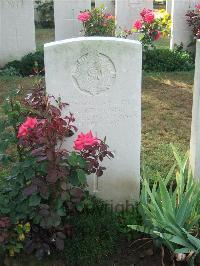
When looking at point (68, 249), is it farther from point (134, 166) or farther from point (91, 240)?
point (134, 166)

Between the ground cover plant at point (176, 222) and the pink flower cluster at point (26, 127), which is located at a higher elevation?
the pink flower cluster at point (26, 127)

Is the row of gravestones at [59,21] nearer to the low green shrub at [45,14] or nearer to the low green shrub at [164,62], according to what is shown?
the low green shrub at [164,62]

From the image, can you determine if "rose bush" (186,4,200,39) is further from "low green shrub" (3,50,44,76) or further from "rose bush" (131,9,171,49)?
"low green shrub" (3,50,44,76)

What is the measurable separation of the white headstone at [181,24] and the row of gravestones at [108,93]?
5901 millimetres

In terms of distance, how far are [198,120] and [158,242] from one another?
3.49ft

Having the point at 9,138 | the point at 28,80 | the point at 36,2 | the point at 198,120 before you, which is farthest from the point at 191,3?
the point at 36,2

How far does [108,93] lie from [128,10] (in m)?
6.36

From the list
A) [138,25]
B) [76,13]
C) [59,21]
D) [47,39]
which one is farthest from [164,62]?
[47,39]

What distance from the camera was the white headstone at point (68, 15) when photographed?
30.7 feet

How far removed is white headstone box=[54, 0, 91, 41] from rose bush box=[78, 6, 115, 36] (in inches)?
26.8

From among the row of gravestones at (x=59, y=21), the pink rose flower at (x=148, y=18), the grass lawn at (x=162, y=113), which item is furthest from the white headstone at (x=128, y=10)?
the grass lawn at (x=162, y=113)

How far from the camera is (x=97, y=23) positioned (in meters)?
8.59

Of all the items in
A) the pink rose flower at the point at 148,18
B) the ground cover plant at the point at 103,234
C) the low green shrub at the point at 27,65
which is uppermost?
the pink rose flower at the point at 148,18

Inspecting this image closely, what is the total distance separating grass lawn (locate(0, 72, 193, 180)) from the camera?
16.6 ft
